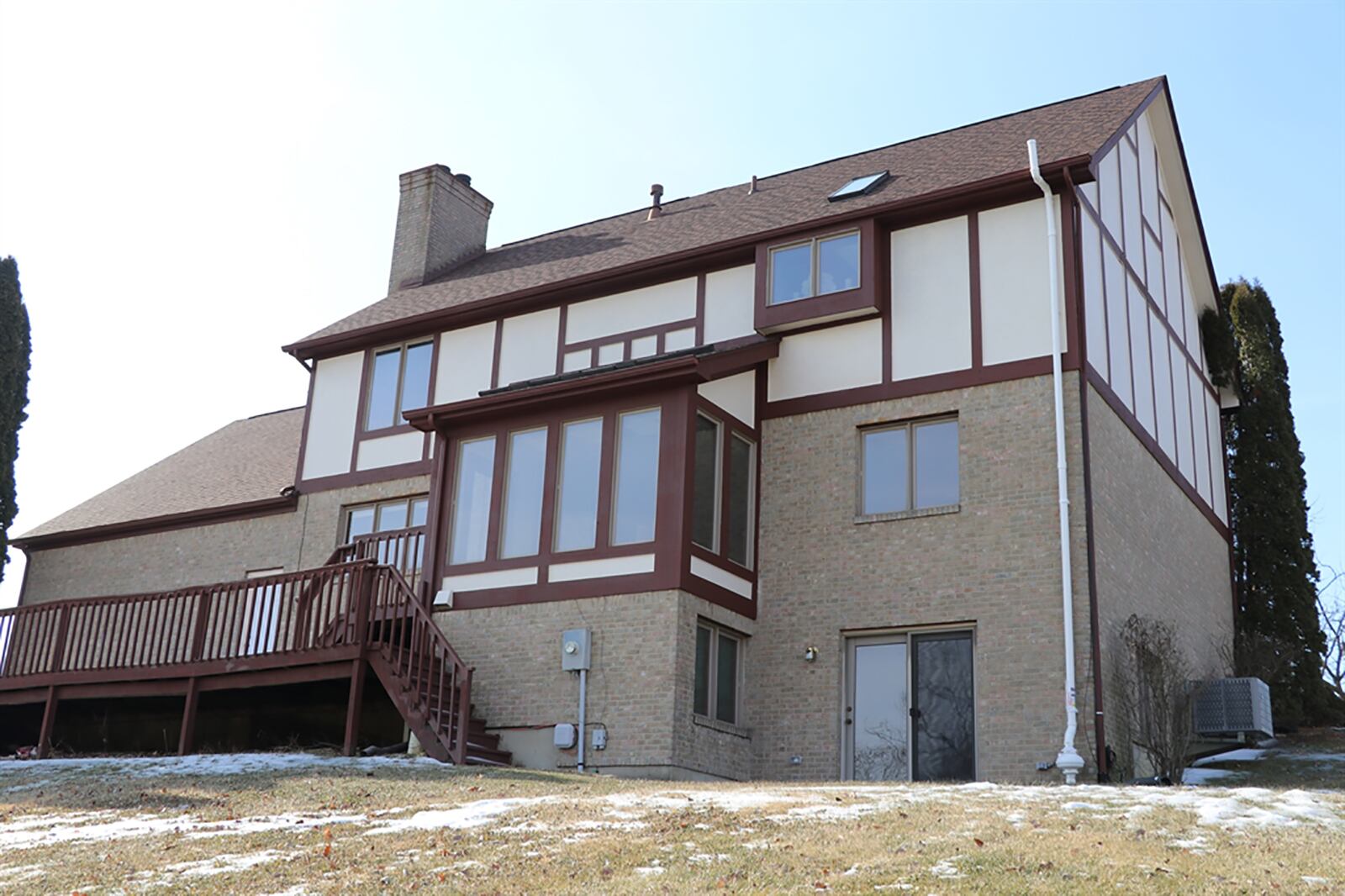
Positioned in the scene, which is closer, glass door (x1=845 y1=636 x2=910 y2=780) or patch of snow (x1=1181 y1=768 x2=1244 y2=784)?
glass door (x1=845 y1=636 x2=910 y2=780)

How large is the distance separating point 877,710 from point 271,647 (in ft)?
28.7

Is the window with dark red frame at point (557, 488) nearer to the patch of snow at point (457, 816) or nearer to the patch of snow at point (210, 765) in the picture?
the patch of snow at point (210, 765)

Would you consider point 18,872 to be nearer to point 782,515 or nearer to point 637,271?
point 782,515

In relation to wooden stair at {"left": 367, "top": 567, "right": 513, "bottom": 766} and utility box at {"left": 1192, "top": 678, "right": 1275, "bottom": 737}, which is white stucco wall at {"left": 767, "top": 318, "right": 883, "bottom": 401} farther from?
utility box at {"left": 1192, "top": 678, "right": 1275, "bottom": 737}

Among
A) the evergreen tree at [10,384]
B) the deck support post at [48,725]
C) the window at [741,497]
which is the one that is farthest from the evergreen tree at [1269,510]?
the evergreen tree at [10,384]

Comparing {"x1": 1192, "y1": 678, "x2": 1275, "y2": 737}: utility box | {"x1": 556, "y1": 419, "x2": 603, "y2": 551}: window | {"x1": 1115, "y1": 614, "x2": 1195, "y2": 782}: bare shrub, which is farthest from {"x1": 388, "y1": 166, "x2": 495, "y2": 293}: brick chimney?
{"x1": 1192, "y1": 678, "x2": 1275, "y2": 737}: utility box

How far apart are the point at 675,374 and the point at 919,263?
12.6ft

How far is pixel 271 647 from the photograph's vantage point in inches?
793

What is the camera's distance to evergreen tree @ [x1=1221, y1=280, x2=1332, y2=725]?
23.3m

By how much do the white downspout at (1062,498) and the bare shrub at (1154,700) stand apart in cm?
117

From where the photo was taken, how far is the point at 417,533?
20766 mm

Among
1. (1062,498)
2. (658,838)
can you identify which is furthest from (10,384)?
(658,838)

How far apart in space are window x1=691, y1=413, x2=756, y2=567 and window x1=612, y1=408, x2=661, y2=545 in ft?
1.76

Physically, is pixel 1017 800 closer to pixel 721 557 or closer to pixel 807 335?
pixel 721 557
